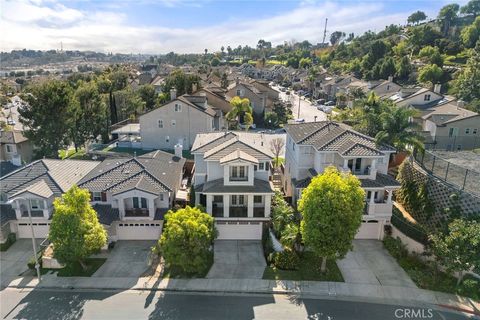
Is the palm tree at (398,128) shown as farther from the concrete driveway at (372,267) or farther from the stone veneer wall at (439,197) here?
the concrete driveway at (372,267)

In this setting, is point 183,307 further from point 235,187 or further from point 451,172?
point 451,172

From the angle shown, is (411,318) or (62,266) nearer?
(411,318)

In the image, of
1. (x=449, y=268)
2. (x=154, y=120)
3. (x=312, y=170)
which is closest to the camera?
(x=449, y=268)

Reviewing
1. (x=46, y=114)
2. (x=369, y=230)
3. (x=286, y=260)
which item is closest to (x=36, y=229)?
(x=46, y=114)

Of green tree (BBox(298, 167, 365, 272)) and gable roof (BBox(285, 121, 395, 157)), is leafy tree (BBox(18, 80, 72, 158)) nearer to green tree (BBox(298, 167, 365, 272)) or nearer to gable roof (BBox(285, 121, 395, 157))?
gable roof (BBox(285, 121, 395, 157))

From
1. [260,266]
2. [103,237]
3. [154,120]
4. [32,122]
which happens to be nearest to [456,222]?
[260,266]

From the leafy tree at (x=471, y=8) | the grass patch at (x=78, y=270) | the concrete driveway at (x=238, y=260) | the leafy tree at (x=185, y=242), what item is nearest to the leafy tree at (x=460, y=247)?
the concrete driveway at (x=238, y=260)

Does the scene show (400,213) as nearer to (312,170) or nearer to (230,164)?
(312,170)
